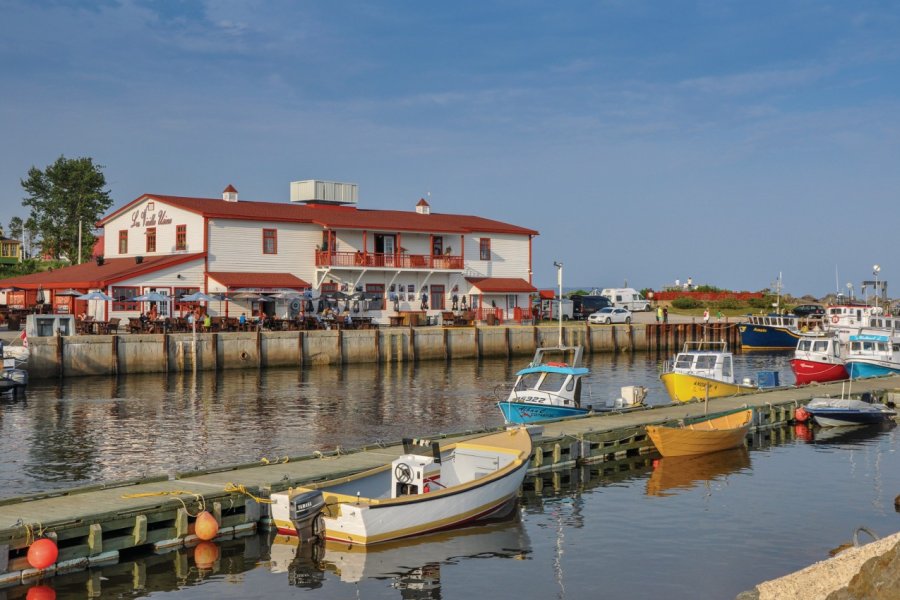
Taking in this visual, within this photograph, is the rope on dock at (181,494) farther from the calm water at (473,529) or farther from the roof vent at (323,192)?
the roof vent at (323,192)

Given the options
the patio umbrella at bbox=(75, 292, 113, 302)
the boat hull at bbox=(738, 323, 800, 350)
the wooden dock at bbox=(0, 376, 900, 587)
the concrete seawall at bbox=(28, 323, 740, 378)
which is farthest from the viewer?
Result: the boat hull at bbox=(738, 323, 800, 350)

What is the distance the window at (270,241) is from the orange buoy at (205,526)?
155 feet

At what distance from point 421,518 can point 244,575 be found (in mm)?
3792

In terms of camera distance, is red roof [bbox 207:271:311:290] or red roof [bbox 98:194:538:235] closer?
red roof [bbox 207:271:311:290]

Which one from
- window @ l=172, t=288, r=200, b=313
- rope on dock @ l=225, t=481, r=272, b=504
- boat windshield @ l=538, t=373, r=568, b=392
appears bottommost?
rope on dock @ l=225, t=481, r=272, b=504

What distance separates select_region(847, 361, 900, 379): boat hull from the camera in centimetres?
4915

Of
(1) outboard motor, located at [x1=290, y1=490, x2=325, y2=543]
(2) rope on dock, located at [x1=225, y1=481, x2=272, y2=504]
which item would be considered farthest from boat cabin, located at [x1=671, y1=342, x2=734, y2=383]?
(1) outboard motor, located at [x1=290, y1=490, x2=325, y2=543]

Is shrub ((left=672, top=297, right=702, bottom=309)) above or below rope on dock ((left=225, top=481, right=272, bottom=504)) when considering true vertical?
above

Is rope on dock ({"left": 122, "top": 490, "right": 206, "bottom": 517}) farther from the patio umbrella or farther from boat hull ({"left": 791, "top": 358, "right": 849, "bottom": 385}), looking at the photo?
the patio umbrella

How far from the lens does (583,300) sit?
88.7 m

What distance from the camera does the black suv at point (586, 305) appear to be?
85.2 metres

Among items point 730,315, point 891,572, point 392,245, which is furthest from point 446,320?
point 891,572

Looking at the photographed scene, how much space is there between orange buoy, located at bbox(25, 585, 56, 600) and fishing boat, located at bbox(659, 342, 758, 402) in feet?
84.7

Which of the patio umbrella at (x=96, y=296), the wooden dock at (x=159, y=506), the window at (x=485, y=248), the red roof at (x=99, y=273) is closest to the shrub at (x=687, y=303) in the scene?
the window at (x=485, y=248)
